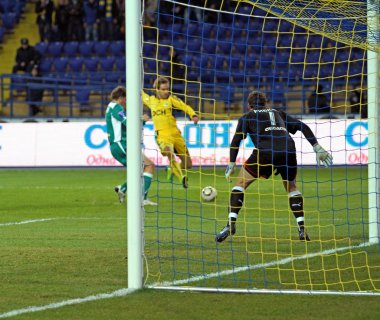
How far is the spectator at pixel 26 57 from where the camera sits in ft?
99.3

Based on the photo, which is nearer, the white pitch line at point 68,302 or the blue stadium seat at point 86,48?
the white pitch line at point 68,302

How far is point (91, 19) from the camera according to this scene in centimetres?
3278

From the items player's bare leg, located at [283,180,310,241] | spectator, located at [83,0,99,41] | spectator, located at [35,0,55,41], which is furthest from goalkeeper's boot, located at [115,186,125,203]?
spectator, located at [35,0,55,41]

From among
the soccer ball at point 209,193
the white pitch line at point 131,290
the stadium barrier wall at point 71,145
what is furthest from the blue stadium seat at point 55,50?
the white pitch line at point 131,290

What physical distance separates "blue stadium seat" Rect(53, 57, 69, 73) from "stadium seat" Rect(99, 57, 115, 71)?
3.98ft

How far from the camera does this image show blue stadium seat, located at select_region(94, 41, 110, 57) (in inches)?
1235

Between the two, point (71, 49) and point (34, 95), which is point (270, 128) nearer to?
point (34, 95)

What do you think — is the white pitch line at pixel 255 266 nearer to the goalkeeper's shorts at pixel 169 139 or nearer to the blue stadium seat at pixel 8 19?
the goalkeeper's shorts at pixel 169 139

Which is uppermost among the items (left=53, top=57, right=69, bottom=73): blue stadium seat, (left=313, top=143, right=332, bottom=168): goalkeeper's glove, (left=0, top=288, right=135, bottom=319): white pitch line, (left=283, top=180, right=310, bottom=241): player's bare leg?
(left=313, top=143, right=332, bottom=168): goalkeeper's glove

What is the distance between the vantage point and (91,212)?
1484 centimetres

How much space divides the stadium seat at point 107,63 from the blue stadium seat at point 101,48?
2.05ft

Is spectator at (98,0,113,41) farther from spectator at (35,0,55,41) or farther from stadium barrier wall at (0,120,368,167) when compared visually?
stadium barrier wall at (0,120,368,167)

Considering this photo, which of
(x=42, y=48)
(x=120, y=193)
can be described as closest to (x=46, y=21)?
(x=42, y=48)

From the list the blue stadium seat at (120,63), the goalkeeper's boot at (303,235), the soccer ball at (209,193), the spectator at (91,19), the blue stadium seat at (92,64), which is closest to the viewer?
the goalkeeper's boot at (303,235)
